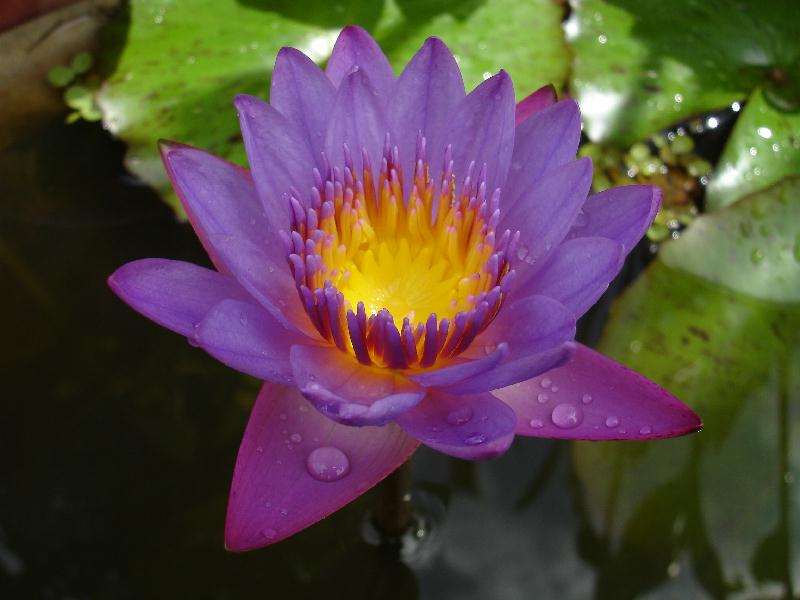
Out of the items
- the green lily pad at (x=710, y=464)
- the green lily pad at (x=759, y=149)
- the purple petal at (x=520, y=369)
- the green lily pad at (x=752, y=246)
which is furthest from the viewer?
the green lily pad at (x=759, y=149)

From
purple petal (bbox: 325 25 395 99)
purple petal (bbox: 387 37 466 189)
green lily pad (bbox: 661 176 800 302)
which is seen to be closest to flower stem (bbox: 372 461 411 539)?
purple petal (bbox: 387 37 466 189)

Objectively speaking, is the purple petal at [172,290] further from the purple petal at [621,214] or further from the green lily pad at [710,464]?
the green lily pad at [710,464]

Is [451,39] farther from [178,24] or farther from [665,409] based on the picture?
[665,409]

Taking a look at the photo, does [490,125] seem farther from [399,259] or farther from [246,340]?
[246,340]

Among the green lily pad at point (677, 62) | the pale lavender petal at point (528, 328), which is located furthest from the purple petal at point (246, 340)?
the green lily pad at point (677, 62)

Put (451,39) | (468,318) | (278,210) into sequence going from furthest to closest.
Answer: (451,39)
(278,210)
(468,318)

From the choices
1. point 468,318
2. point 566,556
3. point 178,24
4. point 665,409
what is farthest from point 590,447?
point 178,24

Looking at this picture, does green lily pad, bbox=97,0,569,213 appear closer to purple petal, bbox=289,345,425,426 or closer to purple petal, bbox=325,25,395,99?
purple petal, bbox=325,25,395,99
